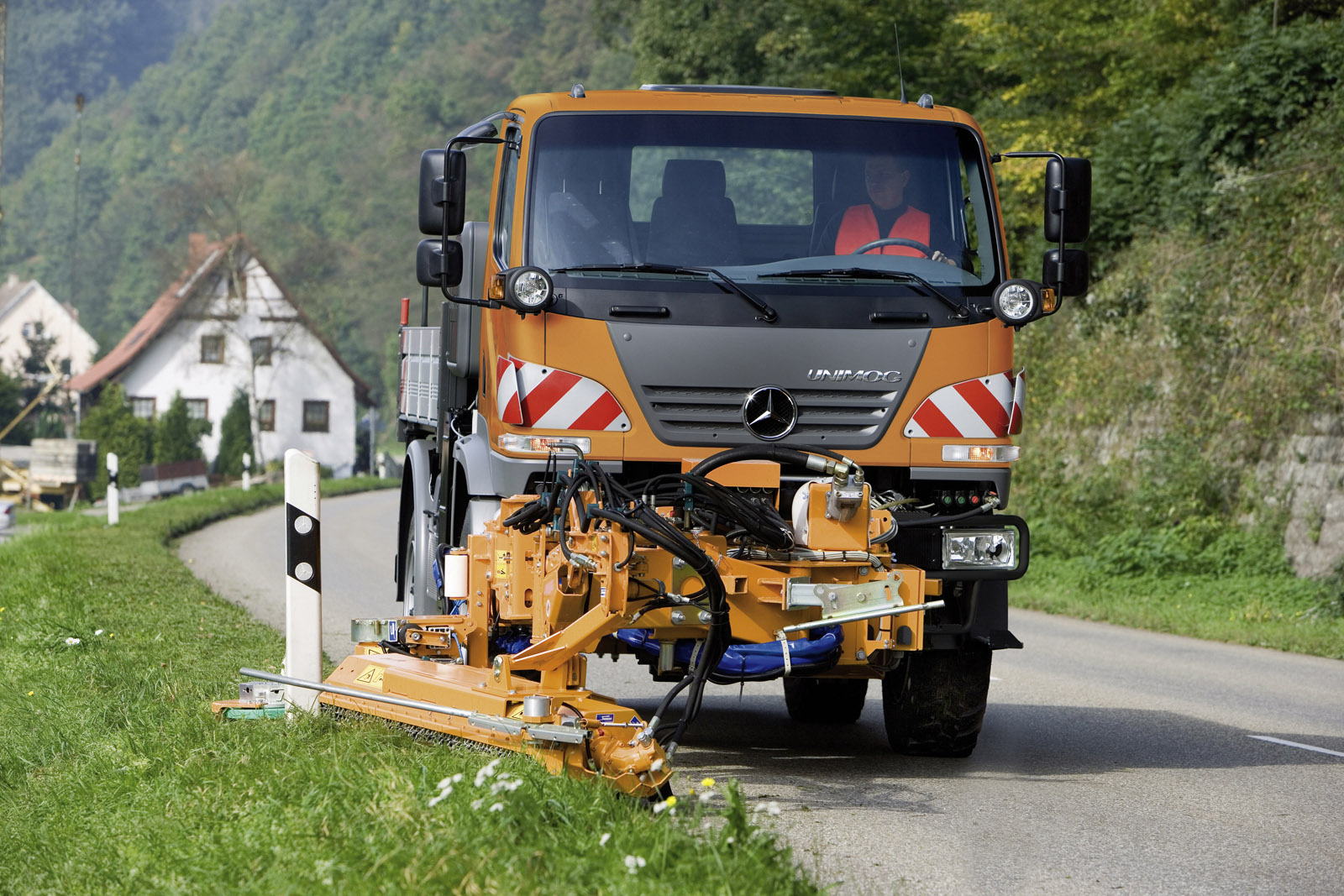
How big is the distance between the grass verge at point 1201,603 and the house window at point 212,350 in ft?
173

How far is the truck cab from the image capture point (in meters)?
6.55

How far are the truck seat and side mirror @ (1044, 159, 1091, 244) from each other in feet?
4.80

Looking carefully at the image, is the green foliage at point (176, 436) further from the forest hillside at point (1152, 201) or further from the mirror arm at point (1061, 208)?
the mirror arm at point (1061, 208)

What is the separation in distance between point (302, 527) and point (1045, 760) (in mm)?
3532

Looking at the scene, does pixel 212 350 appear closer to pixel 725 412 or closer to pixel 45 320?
pixel 45 320

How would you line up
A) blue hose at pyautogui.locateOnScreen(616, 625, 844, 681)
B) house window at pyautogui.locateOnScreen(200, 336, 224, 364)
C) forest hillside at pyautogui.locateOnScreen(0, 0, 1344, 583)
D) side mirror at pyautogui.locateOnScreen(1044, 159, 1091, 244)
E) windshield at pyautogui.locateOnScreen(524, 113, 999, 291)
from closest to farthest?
blue hose at pyautogui.locateOnScreen(616, 625, 844, 681) → windshield at pyautogui.locateOnScreen(524, 113, 999, 291) → side mirror at pyautogui.locateOnScreen(1044, 159, 1091, 244) → forest hillside at pyautogui.locateOnScreen(0, 0, 1344, 583) → house window at pyautogui.locateOnScreen(200, 336, 224, 364)

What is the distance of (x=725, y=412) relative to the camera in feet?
21.6

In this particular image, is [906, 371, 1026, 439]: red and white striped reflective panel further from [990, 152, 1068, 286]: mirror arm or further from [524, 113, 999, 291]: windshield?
[990, 152, 1068, 286]: mirror arm

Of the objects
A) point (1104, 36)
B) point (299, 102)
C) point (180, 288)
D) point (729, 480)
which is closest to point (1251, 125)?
point (1104, 36)

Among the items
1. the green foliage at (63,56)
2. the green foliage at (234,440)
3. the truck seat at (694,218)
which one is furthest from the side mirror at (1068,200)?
the green foliage at (63,56)

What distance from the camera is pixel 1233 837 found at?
5.81 metres

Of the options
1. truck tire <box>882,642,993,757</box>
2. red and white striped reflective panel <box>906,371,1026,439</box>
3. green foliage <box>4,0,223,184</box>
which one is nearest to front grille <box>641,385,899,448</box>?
red and white striped reflective panel <box>906,371,1026,439</box>

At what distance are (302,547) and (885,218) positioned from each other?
2895 mm

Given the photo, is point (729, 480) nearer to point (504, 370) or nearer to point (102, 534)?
point (504, 370)
